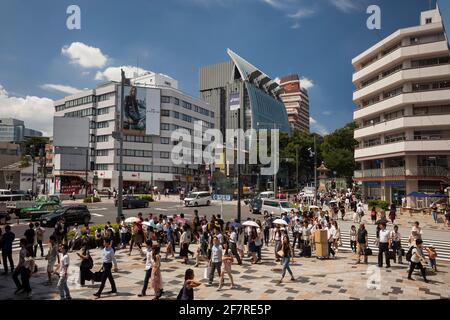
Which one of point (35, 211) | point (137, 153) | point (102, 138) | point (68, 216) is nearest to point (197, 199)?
point (35, 211)

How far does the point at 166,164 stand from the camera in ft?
235

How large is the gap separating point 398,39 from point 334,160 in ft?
101

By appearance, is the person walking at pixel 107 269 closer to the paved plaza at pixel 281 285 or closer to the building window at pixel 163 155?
the paved plaza at pixel 281 285

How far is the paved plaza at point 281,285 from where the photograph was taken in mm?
10297

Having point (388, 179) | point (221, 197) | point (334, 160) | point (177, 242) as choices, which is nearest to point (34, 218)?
point (177, 242)

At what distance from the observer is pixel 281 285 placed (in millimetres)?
11445

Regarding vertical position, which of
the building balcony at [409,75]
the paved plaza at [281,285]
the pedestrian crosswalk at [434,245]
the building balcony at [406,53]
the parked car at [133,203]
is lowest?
the pedestrian crosswalk at [434,245]

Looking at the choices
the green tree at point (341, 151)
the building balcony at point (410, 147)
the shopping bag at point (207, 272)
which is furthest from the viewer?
the green tree at point (341, 151)

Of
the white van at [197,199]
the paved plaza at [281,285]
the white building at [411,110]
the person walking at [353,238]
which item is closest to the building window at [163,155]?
the white van at [197,199]

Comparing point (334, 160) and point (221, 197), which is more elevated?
point (334, 160)

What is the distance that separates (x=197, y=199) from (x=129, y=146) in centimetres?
3201

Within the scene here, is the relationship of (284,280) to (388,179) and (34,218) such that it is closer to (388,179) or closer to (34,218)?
(34,218)

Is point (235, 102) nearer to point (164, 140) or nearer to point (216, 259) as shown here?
point (216, 259)

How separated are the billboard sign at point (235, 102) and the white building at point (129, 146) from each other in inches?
1850
